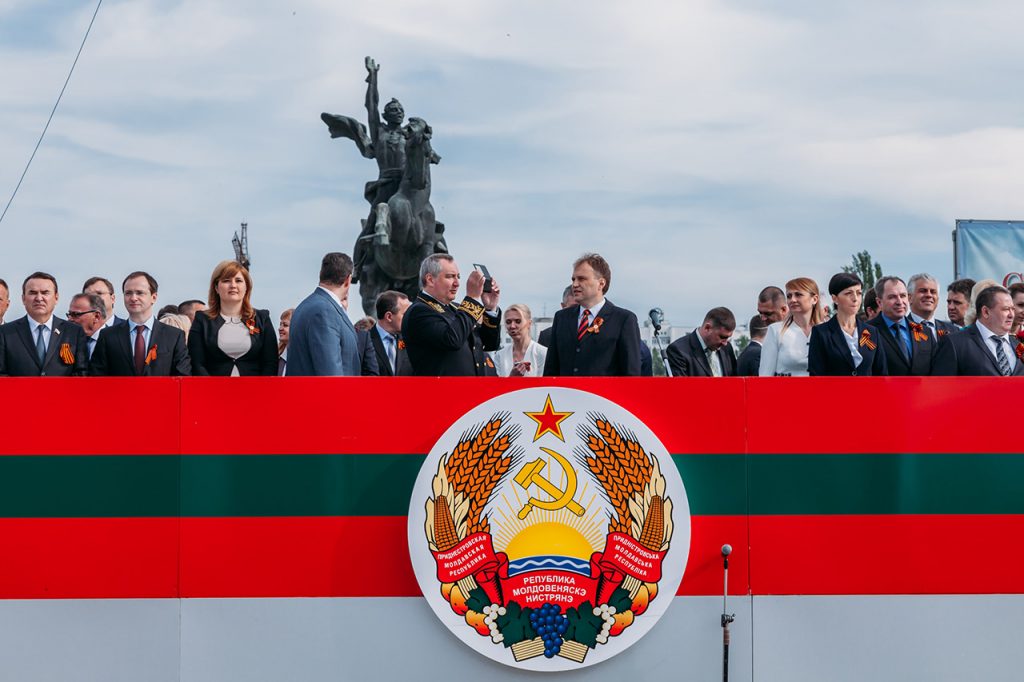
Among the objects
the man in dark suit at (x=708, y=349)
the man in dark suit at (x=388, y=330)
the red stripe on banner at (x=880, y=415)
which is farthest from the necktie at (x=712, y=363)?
the red stripe on banner at (x=880, y=415)

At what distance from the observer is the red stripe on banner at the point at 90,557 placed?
4023 mm

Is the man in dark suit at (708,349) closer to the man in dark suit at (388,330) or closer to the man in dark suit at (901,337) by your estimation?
the man in dark suit at (901,337)

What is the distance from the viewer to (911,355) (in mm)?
5656

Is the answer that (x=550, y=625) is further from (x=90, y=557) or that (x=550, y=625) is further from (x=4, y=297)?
(x=4, y=297)

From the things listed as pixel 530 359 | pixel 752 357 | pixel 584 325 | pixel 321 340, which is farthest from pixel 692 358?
pixel 321 340

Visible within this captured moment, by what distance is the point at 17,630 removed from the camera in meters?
4.03

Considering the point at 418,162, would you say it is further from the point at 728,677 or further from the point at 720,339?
the point at 728,677

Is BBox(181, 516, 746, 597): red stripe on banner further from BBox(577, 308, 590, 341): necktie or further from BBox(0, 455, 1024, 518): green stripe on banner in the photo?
BBox(577, 308, 590, 341): necktie

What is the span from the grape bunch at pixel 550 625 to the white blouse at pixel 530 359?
387 centimetres

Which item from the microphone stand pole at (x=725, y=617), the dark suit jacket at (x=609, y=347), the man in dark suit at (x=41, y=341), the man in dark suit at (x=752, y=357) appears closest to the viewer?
the microphone stand pole at (x=725, y=617)

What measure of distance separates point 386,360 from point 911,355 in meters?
3.23

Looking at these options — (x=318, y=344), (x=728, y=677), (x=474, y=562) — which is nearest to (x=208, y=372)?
(x=318, y=344)

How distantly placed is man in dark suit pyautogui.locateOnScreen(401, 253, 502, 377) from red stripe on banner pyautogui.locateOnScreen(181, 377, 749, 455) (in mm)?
998

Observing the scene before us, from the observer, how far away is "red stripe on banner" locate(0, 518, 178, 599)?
402 cm
